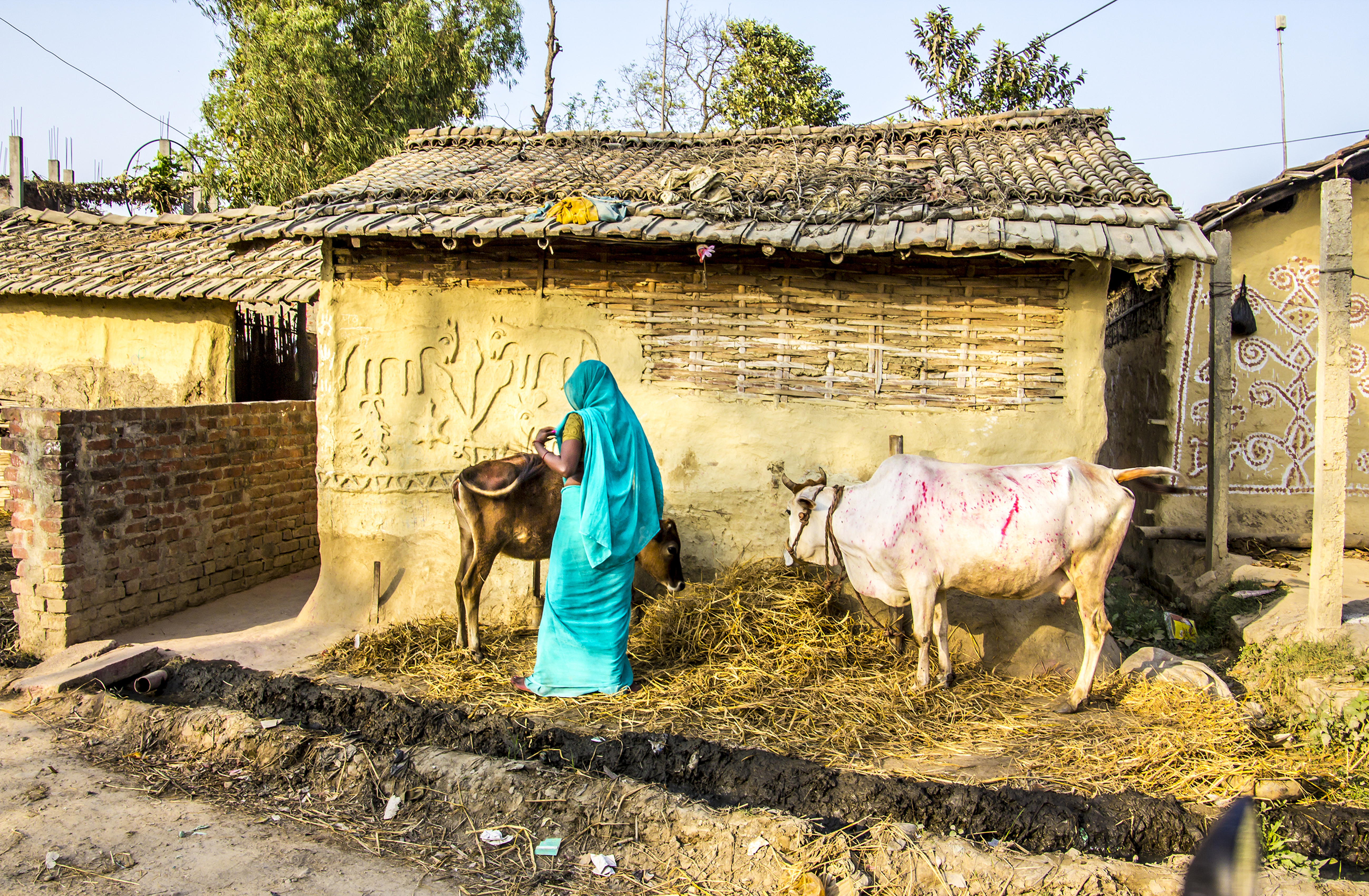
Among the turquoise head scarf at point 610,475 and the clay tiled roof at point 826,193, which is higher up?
the clay tiled roof at point 826,193

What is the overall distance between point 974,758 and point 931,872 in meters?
1.15

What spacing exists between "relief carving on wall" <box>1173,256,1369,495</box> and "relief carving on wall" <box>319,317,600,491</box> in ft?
19.6

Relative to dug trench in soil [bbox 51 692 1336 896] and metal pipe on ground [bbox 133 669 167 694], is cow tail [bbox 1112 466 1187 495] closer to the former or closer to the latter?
dug trench in soil [bbox 51 692 1336 896]

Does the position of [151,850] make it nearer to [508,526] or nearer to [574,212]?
[508,526]

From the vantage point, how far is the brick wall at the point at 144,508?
5.63m

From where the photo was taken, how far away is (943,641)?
488 centimetres

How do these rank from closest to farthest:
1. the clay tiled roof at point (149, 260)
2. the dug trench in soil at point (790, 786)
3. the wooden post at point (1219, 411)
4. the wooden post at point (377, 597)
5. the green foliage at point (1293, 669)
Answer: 1. the dug trench in soil at point (790, 786)
2. the green foliage at point (1293, 669)
3. the wooden post at point (377, 597)
4. the wooden post at point (1219, 411)
5. the clay tiled roof at point (149, 260)

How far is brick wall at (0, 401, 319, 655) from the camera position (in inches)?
222

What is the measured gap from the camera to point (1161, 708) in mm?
4562

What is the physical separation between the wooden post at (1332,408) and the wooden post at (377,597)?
6.01 metres

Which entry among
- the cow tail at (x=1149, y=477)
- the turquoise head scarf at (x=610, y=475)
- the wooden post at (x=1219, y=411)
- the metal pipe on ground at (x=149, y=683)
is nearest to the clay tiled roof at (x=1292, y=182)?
the wooden post at (x=1219, y=411)

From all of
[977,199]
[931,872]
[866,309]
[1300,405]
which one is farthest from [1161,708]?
[1300,405]

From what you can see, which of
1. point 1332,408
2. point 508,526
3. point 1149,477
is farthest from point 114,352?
point 1332,408

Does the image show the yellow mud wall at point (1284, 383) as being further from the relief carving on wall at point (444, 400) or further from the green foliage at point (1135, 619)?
the relief carving on wall at point (444, 400)
